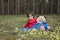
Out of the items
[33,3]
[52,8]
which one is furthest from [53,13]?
[33,3]

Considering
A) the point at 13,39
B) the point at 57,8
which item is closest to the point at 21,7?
the point at 57,8

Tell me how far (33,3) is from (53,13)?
150 centimetres

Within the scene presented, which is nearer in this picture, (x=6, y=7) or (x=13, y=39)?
(x=13, y=39)

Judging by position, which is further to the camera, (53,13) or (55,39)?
(53,13)

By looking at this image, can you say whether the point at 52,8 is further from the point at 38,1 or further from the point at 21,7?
the point at 21,7

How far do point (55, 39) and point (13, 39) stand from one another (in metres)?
0.98

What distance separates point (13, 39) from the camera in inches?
220

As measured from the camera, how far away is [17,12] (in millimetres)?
15977

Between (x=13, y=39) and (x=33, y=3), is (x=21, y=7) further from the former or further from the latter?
(x=13, y=39)

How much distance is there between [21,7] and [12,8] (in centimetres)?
61

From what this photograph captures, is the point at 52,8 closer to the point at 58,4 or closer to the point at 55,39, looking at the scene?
the point at 58,4

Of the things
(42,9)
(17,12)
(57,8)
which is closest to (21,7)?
(17,12)

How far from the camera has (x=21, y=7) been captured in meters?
16.1

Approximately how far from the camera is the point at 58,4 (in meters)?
16.0
